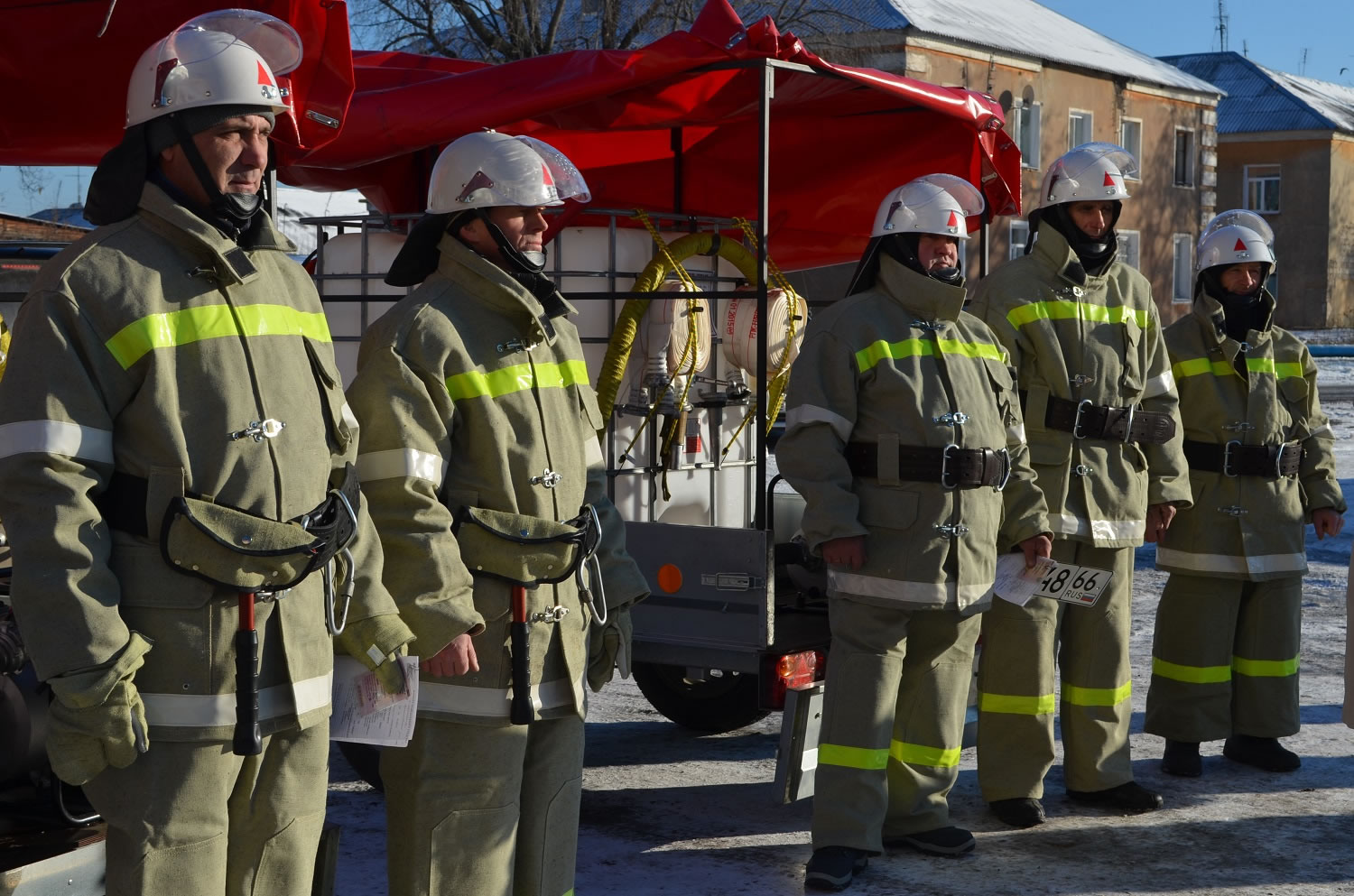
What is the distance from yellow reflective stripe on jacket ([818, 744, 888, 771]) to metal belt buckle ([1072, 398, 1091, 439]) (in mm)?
1384

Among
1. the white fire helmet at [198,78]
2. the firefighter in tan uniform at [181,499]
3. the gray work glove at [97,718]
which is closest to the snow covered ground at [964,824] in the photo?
the firefighter in tan uniform at [181,499]

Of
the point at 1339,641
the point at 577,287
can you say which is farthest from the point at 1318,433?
the point at 577,287

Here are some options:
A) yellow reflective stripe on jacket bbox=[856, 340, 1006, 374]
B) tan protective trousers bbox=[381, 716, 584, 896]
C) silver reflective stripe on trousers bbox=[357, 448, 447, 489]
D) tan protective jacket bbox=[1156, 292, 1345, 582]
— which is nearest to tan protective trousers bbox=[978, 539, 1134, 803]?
tan protective jacket bbox=[1156, 292, 1345, 582]

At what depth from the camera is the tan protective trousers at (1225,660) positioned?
20.2 ft

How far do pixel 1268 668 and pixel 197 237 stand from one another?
473 centimetres


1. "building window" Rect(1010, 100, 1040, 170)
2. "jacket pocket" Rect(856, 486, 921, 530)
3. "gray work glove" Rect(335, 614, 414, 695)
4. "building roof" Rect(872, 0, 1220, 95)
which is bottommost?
"gray work glove" Rect(335, 614, 414, 695)

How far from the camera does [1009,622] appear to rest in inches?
216

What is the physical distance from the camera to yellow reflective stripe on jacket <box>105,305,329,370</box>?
114 inches

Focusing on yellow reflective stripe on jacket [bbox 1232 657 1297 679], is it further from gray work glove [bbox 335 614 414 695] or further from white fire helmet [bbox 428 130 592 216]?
gray work glove [bbox 335 614 414 695]

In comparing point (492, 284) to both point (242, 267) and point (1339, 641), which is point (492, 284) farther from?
point (1339, 641)

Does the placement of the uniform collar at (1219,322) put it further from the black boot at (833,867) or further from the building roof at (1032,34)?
the building roof at (1032,34)

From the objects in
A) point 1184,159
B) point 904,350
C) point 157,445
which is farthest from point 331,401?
point 1184,159

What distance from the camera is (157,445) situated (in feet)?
9.53

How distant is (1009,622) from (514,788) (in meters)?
2.38
